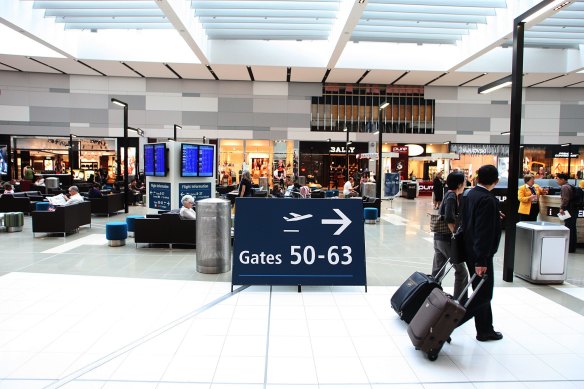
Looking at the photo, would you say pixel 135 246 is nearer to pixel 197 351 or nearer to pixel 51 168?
pixel 197 351

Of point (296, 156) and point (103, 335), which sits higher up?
point (296, 156)

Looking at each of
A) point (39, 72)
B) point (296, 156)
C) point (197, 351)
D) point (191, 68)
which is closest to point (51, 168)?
point (39, 72)

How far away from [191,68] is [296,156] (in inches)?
324

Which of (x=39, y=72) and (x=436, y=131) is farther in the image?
(x=436, y=131)

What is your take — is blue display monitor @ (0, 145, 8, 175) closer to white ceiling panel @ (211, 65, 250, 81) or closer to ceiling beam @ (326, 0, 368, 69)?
white ceiling panel @ (211, 65, 250, 81)

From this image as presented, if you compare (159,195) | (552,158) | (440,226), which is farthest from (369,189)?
(552,158)

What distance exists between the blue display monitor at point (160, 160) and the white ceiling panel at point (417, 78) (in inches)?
591

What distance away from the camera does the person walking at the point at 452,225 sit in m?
4.70

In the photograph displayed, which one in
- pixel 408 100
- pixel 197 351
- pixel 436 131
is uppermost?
pixel 408 100

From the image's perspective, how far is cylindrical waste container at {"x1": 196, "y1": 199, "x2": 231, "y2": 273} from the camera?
6.52m

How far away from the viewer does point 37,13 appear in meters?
15.1

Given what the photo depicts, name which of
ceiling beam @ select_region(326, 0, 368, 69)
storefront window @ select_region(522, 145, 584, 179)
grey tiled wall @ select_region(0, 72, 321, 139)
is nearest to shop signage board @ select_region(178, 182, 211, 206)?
ceiling beam @ select_region(326, 0, 368, 69)

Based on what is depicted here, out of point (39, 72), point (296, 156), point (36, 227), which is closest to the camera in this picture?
point (36, 227)

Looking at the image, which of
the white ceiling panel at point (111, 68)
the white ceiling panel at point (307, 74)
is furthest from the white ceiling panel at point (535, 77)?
the white ceiling panel at point (111, 68)
